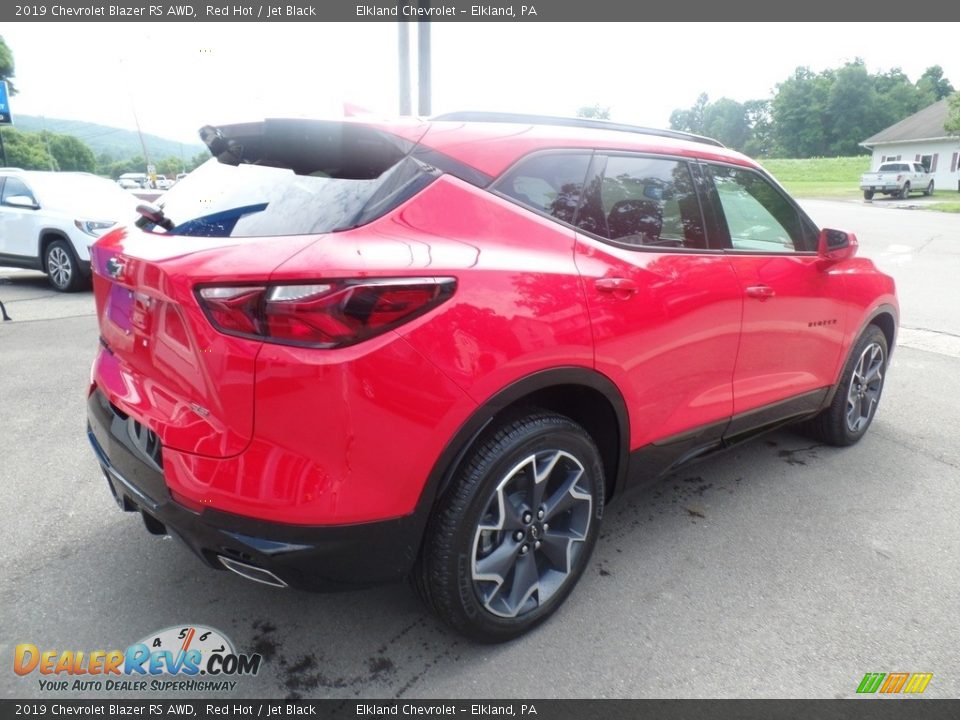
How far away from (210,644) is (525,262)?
171cm

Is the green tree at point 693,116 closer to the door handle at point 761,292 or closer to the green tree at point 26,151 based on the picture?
the green tree at point 26,151

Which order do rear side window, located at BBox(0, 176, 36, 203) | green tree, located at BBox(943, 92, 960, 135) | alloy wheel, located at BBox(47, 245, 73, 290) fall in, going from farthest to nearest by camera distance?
green tree, located at BBox(943, 92, 960, 135) < rear side window, located at BBox(0, 176, 36, 203) < alloy wheel, located at BBox(47, 245, 73, 290)

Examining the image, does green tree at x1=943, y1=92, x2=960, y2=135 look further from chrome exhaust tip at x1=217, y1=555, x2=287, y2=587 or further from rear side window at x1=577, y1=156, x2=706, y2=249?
chrome exhaust tip at x1=217, y1=555, x2=287, y2=587

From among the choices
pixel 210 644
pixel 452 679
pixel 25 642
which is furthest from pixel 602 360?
pixel 25 642

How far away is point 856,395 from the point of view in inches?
163

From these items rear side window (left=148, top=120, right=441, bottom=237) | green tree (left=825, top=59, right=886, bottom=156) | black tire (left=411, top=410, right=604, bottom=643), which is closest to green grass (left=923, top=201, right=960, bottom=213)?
black tire (left=411, top=410, right=604, bottom=643)

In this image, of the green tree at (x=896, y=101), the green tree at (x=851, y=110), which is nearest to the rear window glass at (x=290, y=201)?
the green tree at (x=851, y=110)

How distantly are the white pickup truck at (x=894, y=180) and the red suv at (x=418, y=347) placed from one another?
37793 mm

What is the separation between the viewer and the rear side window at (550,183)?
2.31m

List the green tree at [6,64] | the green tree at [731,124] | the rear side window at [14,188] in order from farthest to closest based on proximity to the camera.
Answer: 1. the green tree at [731,124]
2. the green tree at [6,64]
3. the rear side window at [14,188]

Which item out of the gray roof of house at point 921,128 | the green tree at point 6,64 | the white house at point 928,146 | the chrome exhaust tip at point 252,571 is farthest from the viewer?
the gray roof of house at point 921,128

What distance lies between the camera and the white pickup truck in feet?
114

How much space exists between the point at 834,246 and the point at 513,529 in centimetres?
245

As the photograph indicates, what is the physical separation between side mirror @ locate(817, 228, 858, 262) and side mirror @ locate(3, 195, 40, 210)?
10.4 metres
